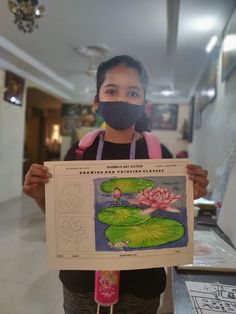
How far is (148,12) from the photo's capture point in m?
3.09

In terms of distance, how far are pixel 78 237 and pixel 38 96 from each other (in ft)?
27.3

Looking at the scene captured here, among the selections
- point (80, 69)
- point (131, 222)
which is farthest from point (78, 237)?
point (80, 69)

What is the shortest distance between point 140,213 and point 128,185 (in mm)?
76

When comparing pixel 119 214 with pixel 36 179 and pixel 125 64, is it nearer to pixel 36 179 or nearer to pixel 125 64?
pixel 36 179

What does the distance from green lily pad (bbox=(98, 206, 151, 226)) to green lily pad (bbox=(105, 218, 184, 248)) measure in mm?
12

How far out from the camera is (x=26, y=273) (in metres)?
2.43

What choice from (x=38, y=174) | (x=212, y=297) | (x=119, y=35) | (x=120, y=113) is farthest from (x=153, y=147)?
(x=119, y=35)

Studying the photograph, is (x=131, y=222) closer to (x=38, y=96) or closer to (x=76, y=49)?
(x=76, y=49)

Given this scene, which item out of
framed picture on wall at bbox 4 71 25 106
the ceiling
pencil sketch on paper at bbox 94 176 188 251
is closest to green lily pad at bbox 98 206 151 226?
pencil sketch on paper at bbox 94 176 188 251

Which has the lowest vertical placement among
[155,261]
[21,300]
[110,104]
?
[21,300]

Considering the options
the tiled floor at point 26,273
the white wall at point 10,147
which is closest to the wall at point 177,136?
the white wall at point 10,147

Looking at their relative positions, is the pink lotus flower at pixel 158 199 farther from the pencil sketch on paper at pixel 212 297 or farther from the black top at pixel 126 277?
the pencil sketch on paper at pixel 212 297

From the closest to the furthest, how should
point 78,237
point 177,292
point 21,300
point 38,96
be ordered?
point 78,237
point 177,292
point 21,300
point 38,96

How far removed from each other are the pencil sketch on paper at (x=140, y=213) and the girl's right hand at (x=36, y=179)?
12 centimetres
